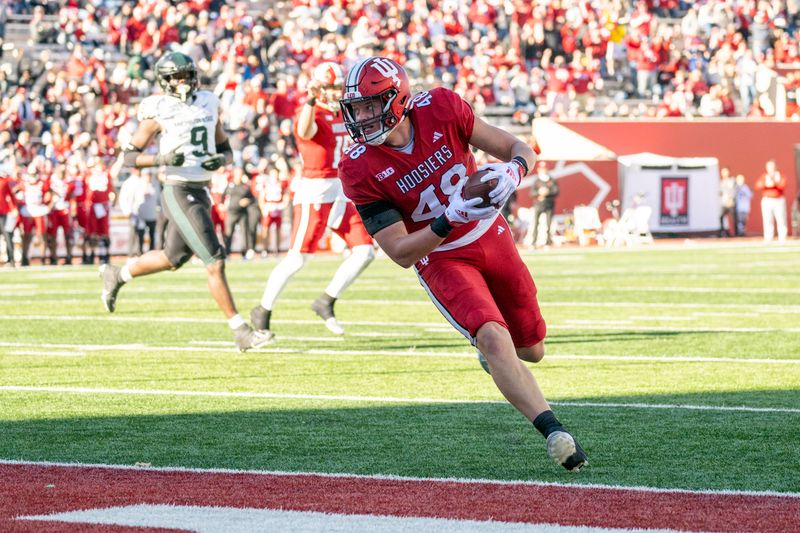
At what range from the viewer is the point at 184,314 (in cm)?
1269

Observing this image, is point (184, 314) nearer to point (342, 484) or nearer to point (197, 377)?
point (197, 377)

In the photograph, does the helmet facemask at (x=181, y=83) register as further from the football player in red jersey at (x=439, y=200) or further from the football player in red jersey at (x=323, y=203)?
the football player in red jersey at (x=439, y=200)

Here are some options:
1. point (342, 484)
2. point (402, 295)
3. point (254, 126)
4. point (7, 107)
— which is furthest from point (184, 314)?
point (254, 126)

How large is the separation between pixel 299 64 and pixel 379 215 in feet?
79.4

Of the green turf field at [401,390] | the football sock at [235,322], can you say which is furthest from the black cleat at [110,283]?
the football sock at [235,322]

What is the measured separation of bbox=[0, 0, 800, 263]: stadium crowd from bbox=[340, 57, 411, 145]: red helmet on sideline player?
1762 cm

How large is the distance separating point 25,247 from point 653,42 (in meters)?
17.0

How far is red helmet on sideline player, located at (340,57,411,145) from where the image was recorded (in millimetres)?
5395

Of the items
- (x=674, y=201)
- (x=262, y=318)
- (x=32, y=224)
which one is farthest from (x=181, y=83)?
(x=674, y=201)

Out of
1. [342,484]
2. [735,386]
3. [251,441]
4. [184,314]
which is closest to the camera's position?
[342,484]

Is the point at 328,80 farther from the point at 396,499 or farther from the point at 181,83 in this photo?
the point at 396,499

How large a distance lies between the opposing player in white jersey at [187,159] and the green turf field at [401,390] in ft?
1.53

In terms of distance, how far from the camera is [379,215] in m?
5.48

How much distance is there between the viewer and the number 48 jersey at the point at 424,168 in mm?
5500
